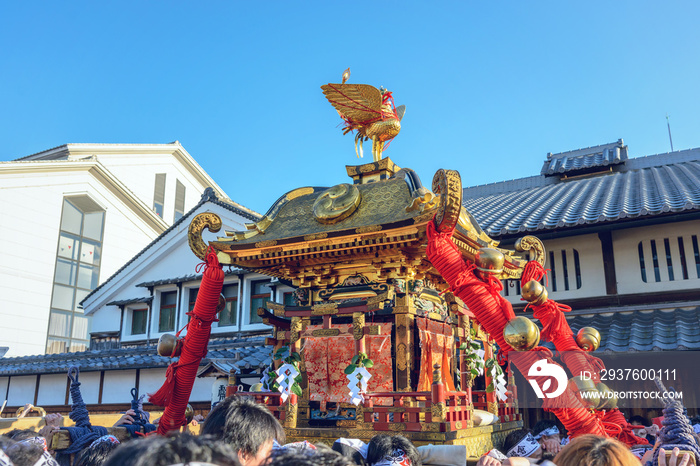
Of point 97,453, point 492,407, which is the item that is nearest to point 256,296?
point 492,407

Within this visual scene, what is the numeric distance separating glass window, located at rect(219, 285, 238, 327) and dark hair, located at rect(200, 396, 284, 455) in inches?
570

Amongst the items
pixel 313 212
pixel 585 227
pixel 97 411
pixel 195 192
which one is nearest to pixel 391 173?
pixel 313 212

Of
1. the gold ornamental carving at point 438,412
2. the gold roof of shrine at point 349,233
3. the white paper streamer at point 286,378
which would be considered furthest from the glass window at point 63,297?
the gold ornamental carving at point 438,412

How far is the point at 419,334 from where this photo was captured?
27.9 ft

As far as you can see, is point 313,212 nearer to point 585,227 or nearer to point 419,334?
point 419,334

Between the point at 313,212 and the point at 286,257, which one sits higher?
the point at 313,212

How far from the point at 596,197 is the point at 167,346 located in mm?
11970

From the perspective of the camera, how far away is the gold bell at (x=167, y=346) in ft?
25.8

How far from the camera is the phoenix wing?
9086mm

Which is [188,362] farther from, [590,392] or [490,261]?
[590,392]

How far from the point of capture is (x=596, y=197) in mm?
14469

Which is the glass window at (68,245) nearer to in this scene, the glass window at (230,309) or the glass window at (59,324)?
the glass window at (59,324)

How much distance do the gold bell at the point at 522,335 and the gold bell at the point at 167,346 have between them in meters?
5.22

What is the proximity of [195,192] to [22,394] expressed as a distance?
17.6 metres
